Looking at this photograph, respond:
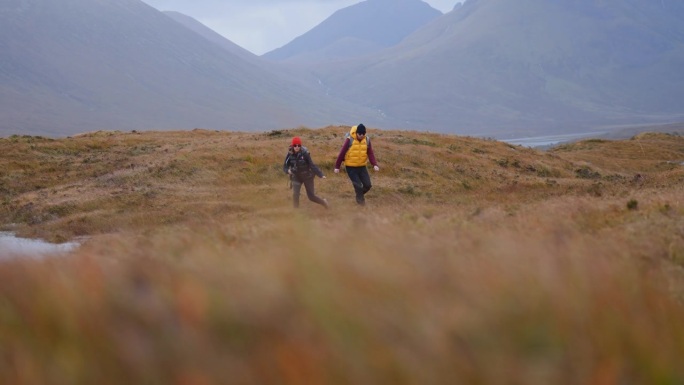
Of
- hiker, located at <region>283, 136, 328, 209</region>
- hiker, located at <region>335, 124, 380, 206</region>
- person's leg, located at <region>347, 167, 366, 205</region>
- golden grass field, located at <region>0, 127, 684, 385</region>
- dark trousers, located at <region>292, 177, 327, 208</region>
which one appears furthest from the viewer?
person's leg, located at <region>347, 167, 366, 205</region>

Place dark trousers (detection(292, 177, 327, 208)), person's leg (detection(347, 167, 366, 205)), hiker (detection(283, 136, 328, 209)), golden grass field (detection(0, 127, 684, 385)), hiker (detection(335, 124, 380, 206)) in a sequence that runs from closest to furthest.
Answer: golden grass field (detection(0, 127, 684, 385)) → hiker (detection(335, 124, 380, 206)) → hiker (detection(283, 136, 328, 209)) → dark trousers (detection(292, 177, 327, 208)) → person's leg (detection(347, 167, 366, 205))

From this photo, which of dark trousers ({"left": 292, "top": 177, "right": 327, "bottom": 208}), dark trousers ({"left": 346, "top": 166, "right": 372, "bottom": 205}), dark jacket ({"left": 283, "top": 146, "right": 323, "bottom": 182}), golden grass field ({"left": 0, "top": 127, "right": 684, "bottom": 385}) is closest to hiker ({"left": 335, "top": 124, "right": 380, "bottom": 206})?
dark trousers ({"left": 346, "top": 166, "right": 372, "bottom": 205})

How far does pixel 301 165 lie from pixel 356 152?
1.68 m

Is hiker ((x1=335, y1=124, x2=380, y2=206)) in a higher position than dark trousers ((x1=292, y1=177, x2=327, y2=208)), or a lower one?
higher

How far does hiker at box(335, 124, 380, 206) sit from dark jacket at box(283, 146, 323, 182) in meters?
0.78

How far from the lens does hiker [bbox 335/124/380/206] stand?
21.8 meters

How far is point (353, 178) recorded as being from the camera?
22359mm

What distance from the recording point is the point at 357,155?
22.0 meters

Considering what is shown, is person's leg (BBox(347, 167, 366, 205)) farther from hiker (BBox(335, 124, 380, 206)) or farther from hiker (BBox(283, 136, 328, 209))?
hiker (BBox(283, 136, 328, 209))

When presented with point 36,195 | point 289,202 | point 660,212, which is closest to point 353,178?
point 289,202

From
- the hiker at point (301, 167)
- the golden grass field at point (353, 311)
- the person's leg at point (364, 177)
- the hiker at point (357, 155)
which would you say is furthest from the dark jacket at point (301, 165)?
the golden grass field at point (353, 311)

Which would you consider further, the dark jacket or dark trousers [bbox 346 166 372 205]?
dark trousers [bbox 346 166 372 205]

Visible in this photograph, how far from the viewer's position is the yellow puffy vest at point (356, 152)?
71.6ft

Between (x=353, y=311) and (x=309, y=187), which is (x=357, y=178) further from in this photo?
(x=353, y=311)
